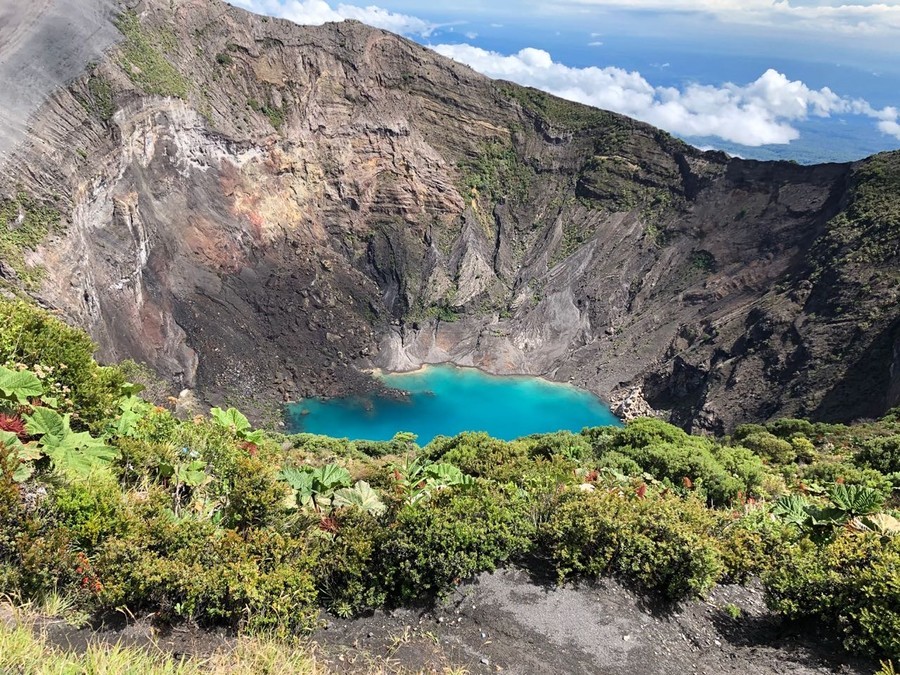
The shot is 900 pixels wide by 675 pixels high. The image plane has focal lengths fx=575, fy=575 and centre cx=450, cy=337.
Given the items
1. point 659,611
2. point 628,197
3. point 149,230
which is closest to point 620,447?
point 659,611

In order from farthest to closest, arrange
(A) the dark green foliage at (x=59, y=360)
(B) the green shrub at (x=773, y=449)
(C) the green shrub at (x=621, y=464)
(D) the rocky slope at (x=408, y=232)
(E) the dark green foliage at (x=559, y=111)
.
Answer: (E) the dark green foliage at (x=559, y=111), (D) the rocky slope at (x=408, y=232), (B) the green shrub at (x=773, y=449), (C) the green shrub at (x=621, y=464), (A) the dark green foliage at (x=59, y=360)

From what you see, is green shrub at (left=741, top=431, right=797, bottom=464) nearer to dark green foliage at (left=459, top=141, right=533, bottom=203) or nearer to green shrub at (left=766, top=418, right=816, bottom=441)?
green shrub at (left=766, top=418, right=816, bottom=441)

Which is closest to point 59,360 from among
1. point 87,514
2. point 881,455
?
point 87,514

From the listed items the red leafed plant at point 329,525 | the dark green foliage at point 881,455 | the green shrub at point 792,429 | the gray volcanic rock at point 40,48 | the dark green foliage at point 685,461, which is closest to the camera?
the red leafed plant at point 329,525

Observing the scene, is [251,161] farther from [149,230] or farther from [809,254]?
[809,254]

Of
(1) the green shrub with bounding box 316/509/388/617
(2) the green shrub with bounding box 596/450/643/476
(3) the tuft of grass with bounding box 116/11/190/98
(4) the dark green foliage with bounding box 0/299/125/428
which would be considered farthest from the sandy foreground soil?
(3) the tuft of grass with bounding box 116/11/190/98

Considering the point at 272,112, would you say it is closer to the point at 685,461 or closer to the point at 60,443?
the point at 685,461

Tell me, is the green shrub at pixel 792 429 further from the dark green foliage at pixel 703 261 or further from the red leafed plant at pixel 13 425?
the dark green foliage at pixel 703 261

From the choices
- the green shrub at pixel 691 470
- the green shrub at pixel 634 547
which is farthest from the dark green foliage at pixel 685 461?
the green shrub at pixel 634 547
